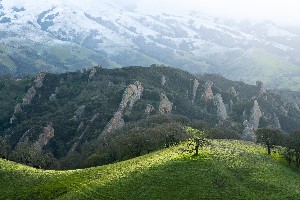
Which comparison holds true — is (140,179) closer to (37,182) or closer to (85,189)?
(85,189)

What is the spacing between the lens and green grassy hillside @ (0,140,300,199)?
135750 millimetres

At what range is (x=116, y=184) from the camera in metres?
141

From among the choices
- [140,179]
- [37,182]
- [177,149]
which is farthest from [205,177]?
[37,182]

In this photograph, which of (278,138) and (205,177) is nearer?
(205,177)

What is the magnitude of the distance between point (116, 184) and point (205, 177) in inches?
1160

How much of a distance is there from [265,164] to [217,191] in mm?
34749

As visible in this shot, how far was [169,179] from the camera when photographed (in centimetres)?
14362

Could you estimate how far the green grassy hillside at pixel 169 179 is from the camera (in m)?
136

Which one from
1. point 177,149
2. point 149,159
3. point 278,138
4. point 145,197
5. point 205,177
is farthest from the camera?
point 278,138

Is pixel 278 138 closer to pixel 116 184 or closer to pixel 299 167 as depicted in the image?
pixel 299 167

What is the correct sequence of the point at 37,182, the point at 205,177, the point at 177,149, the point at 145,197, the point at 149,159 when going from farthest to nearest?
1. the point at 177,149
2. the point at 149,159
3. the point at 37,182
4. the point at 205,177
5. the point at 145,197

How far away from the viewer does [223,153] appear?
168875 mm

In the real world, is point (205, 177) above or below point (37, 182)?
above

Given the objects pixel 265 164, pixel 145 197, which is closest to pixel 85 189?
pixel 145 197
